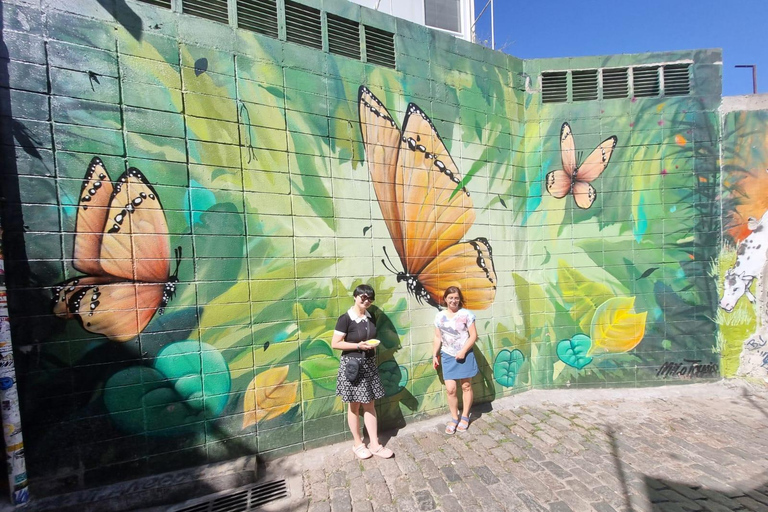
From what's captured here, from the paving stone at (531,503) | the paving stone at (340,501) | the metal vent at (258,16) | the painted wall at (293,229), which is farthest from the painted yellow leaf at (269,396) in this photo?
the metal vent at (258,16)

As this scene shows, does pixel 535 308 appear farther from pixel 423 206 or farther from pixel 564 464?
pixel 423 206

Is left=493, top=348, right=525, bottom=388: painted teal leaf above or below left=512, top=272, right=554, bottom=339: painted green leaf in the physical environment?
below

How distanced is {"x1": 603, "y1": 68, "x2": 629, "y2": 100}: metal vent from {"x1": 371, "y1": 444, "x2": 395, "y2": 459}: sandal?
5.35 meters

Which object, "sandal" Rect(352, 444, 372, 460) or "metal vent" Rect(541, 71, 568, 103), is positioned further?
"metal vent" Rect(541, 71, 568, 103)

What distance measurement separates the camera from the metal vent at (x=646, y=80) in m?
4.20

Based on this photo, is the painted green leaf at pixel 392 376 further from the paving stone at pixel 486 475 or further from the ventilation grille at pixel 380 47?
the ventilation grille at pixel 380 47

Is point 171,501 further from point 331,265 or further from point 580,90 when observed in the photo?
point 580,90

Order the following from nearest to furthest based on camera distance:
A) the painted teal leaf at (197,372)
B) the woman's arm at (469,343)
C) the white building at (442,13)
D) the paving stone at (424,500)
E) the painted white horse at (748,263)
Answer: the paving stone at (424,500)
the painted teal leaf at (197,372)
the woman's arm at (469,343)
the painted white horse at (748,263)
the white building at (442,13)

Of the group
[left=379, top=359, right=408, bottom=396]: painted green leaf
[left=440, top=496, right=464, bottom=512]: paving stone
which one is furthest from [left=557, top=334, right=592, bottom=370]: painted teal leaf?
[left=440, top=496, right=464, bottom=512]: paving stone

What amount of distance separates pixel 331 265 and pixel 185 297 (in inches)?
53.6

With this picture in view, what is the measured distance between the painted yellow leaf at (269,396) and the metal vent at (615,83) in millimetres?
5579

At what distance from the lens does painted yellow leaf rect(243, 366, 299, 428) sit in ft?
9.51

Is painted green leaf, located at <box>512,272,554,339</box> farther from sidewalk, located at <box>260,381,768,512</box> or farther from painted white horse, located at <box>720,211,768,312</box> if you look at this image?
painted white horse, located at <box>720,211,768,312</box>
